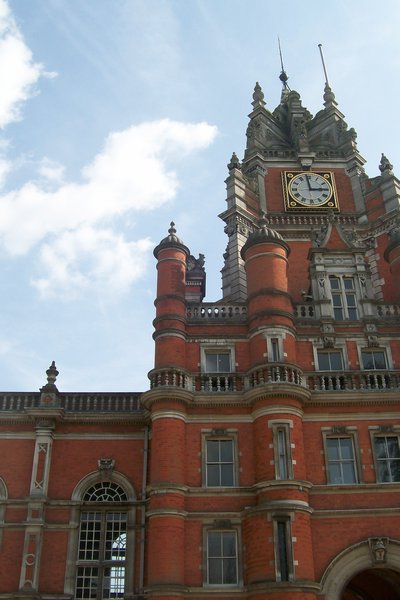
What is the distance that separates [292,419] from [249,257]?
827 centimetres

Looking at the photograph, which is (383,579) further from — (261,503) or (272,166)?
(272,166)

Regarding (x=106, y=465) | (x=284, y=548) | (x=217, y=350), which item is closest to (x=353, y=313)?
(x=217, y=350)

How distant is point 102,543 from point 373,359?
13.6 meters

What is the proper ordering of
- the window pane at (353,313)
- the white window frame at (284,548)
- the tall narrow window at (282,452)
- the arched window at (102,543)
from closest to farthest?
the white window frame at (284,548)
the tall narrow window at (282,452)
the arched window at (102,543)
the window pane at (353,313)

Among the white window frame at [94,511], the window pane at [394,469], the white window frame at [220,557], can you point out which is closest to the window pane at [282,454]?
the white window frame at [220,557]

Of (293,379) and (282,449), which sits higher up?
(293,379)

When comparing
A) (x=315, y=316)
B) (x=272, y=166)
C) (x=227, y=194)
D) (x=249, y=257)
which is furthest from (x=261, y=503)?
(x=272, y=166)

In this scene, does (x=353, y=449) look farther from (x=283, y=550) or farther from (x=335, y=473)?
(x=283, y=550)

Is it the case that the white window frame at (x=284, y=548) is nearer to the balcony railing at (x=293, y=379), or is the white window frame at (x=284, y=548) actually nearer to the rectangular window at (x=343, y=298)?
the balcony railing at (x=293, y=379)

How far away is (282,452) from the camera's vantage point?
1001 inches

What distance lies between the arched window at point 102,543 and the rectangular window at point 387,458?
1033 cm

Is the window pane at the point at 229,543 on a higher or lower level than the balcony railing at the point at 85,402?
lower

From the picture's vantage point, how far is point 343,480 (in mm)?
25891

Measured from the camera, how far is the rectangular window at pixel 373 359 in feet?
94.0
